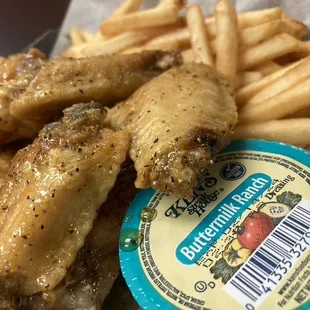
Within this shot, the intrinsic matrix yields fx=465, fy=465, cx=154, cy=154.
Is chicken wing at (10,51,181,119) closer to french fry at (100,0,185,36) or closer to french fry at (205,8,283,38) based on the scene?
french fry at (100,0,185,36)

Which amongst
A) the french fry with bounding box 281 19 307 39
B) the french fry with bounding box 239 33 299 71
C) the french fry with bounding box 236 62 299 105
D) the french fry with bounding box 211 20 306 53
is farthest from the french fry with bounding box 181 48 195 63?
the french fry with bounding box 281 19 307 39

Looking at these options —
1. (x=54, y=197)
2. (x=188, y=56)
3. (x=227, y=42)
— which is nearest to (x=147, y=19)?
(x=188, y=56)

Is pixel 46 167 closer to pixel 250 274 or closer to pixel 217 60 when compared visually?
pixel 250 274

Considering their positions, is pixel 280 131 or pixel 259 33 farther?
pixel 259 33

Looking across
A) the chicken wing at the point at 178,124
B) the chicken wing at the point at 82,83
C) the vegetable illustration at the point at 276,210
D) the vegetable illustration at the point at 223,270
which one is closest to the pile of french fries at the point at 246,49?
the chicken wing at the point at 178,124

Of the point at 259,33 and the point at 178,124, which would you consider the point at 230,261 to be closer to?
the point at 178,124

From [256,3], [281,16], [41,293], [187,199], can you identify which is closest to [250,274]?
[187,199]
